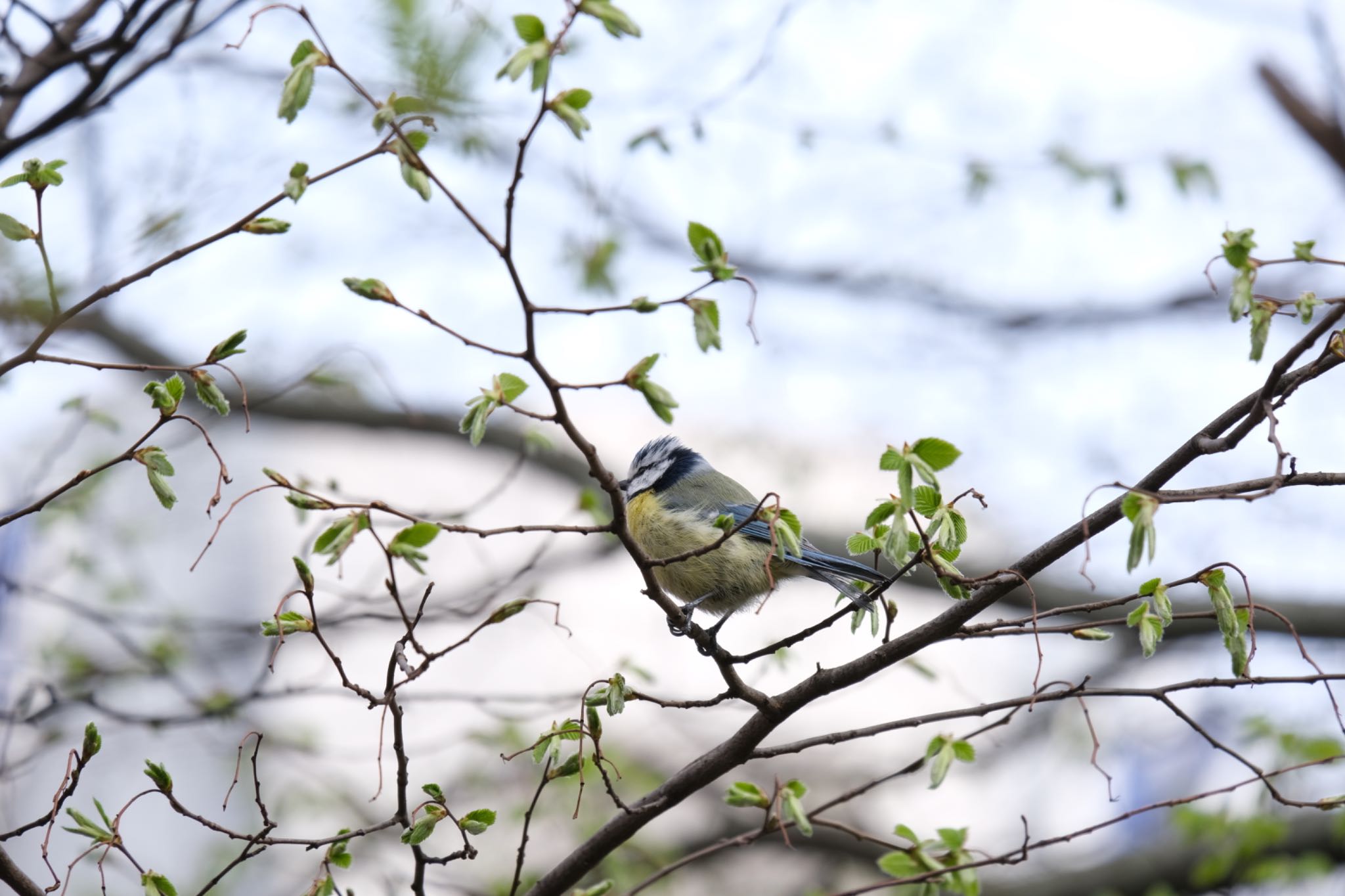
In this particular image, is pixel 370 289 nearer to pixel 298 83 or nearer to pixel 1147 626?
pixel 298 83

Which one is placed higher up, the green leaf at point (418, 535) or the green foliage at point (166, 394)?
the green foliage at point (166, 394)

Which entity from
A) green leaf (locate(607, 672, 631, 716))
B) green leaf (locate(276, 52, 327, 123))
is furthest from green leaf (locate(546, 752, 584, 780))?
green leaf (locate(276, 52, 327, 123))

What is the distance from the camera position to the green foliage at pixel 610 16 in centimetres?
171

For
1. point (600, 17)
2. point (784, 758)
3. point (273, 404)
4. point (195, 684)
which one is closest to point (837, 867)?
point (784, 758)

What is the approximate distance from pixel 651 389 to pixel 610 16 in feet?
1.85

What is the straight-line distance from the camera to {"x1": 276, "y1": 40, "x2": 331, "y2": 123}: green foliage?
184cm

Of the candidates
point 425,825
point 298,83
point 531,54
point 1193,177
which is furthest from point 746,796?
point 1193,177

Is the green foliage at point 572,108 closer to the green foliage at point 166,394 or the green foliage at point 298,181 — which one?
A: the green foliage at point 298,181

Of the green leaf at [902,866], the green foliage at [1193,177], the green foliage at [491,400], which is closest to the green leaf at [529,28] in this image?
the green foliage at [491,400]

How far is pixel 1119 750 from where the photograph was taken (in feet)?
28.3

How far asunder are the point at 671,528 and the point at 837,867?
13.1ft

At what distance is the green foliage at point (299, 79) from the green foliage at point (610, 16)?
0.44 metres

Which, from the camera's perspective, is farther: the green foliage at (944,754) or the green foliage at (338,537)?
the green foliage at (944,754)

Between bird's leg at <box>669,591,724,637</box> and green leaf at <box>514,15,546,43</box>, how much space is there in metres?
1.27
